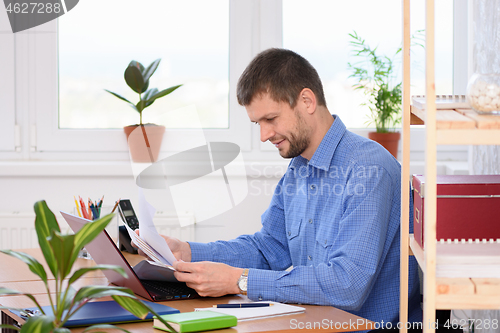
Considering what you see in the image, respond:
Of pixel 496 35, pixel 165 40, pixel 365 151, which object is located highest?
pixel 165 40

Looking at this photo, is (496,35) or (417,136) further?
(417,136)

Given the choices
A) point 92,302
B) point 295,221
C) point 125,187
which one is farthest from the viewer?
point 125,187

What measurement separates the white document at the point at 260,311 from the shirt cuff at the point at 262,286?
0.06m

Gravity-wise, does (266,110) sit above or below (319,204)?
above

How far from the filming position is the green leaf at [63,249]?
79 cm

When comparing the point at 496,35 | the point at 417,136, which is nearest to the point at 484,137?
the point at 496,35

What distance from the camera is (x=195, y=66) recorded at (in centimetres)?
271

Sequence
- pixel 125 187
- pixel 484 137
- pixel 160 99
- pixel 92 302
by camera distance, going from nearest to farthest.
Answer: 1. pixel 484 137
2. pixel 92 302
3. pixel 125 187
4. pixel 160 99

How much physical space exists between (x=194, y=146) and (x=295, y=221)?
3.69 ft

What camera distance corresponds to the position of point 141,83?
2.48 metres

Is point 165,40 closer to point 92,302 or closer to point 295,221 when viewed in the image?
point 295,221

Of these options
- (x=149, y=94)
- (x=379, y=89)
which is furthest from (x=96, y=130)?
(x=379, y=89)

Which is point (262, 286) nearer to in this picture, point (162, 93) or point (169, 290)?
point (169, 290)

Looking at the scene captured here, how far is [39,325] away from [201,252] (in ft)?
2.95
